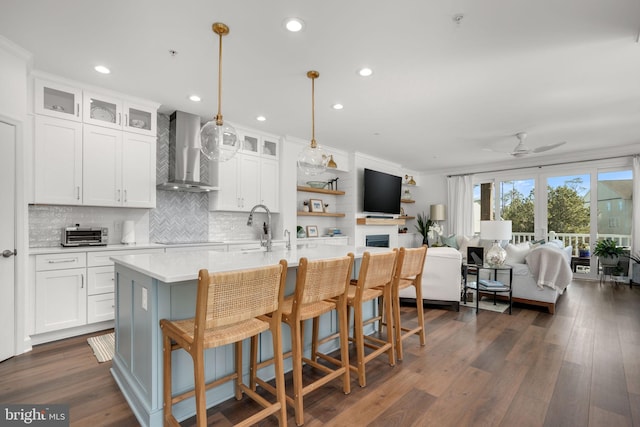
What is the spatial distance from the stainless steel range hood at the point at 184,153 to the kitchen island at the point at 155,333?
77.1 inches

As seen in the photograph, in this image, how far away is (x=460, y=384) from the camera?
2.23m

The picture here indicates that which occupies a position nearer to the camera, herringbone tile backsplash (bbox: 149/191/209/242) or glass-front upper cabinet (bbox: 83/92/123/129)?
glass-front upper cabinet (bbox: 83/92/123/129)

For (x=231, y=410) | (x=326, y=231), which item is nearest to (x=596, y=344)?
(x=231, y=410)

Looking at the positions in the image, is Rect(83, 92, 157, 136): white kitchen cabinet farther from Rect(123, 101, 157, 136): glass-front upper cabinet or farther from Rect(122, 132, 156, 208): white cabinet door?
Rect(122, 132, 156, 208): white cabinet door

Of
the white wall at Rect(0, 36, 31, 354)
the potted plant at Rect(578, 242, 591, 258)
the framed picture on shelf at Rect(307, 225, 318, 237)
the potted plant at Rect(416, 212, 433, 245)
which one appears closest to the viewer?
the white wall at Rect(0, 36, 31, 354)

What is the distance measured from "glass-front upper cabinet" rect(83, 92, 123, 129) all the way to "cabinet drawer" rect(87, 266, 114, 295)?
156 centimetres

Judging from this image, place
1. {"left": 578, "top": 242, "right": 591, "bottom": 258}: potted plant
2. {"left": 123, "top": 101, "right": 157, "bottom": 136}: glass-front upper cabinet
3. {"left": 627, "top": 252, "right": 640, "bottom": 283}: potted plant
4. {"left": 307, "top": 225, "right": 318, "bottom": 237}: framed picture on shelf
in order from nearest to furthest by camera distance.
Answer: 1. {"left": 123, "top": 101, "right": 157, "bottom": 136}: glass-front upper cabinet
2. {"left": 627, "top": 252, "right": 640, "bottom": 283}: potted plant
3. {"left": 307, "top": 225, "right": 318, "bottom": 237}: framed picture on shelf
4. {"left": 578, "top": 242, "right": 591, "bottom": 258}: potted plant

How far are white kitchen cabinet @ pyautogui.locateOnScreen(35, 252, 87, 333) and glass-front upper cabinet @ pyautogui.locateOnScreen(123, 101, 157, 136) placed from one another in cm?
152

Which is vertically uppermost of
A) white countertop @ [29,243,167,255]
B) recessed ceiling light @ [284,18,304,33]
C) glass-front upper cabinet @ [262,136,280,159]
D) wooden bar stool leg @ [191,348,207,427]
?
recessed ceiling light @ [284,18,304,33]

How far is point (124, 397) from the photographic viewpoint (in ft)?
6.72

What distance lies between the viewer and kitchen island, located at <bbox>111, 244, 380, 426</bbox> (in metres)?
1.72

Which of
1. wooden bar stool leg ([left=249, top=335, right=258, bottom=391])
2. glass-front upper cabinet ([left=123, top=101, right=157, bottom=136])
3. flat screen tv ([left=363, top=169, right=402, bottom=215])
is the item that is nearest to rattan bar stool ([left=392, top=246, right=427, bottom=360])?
wooden bar stool leg ([left=249, top=335, right=258, bottom=391])

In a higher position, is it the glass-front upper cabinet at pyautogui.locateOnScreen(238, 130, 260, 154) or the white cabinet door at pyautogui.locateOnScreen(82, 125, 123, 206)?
the glass-front upper cabinet at pyautogui.locateOnScreen(238, 130, 260, 154)

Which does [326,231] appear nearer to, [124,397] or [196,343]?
[124,397]
